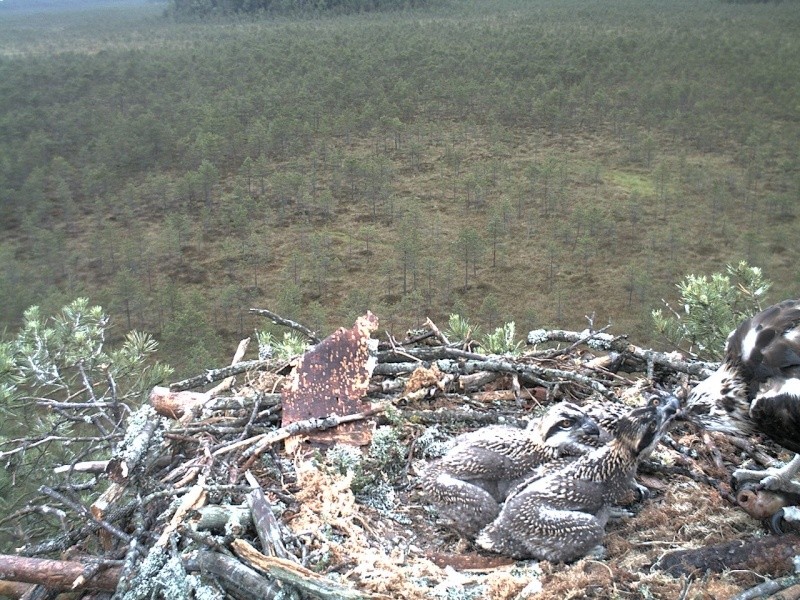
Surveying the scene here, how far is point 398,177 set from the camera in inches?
1073

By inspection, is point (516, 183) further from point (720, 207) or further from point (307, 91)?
point (307, 91)

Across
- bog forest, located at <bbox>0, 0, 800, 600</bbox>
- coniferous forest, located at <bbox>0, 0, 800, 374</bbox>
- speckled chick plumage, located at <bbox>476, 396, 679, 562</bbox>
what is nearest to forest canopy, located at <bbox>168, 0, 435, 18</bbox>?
bog forest, located at <bbox>0, 0, 800, 600</bbox>

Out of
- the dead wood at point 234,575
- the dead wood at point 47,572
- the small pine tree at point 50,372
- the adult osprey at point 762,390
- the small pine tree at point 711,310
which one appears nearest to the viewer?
the dead wood at point 234,575

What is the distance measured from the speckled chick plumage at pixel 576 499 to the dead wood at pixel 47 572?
1729 millimetres

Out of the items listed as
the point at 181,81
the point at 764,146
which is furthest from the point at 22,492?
→ the point at 181,81

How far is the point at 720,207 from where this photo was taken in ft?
78.4

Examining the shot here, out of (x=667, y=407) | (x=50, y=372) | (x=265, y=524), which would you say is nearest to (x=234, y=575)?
(x=265, y=524)

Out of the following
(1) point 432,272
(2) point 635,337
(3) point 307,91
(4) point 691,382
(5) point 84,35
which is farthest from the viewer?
(5) point 84,35

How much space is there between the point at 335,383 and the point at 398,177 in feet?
78.2

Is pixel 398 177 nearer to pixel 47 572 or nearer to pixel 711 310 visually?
pixel 711 310

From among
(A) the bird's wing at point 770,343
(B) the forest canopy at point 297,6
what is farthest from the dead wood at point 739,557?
(B) the forest canopy at point 297,6

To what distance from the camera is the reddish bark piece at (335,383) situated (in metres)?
3.83

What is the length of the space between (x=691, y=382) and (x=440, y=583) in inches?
87.5

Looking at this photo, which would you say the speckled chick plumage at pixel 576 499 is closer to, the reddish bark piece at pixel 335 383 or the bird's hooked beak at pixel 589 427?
the bird's hooked beak at pixel 589 427
